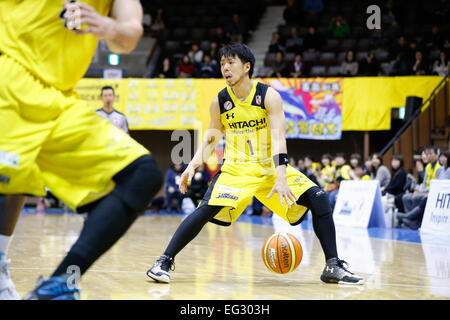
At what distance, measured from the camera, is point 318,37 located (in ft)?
64.1

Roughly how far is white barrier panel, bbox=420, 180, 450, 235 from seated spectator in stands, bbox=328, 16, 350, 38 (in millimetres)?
9791

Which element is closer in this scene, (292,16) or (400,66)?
(400,66)

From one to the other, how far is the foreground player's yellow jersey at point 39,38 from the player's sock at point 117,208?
545 millimetres

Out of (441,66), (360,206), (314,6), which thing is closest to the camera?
(360,206)

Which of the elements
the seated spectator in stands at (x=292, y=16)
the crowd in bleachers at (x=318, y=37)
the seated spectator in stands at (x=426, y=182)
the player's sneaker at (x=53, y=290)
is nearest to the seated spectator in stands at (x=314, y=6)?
the crowd in bleachers at (x=318, y=37)

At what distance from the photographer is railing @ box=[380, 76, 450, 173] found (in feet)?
51.8

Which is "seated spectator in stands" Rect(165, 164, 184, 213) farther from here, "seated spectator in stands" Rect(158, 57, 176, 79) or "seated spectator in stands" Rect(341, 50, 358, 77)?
"seated spectator in stands" Rect(341, 50, 358, 77)

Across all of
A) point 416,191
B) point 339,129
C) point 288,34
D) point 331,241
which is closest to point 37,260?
point 331,241

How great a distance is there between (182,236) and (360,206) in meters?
8.59

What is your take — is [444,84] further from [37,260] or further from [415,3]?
[37,260]

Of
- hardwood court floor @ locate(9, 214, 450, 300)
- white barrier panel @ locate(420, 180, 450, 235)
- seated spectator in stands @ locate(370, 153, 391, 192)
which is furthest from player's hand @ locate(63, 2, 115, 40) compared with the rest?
seated spectator in stands @ locate(370, 153, 391, 192)

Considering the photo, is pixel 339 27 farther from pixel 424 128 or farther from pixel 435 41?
pixel 424 128

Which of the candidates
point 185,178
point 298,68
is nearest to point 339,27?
point 298,68

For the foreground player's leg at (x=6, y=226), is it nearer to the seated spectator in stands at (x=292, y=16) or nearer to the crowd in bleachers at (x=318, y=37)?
the crowd in bleachers at (x=318, y=37)
